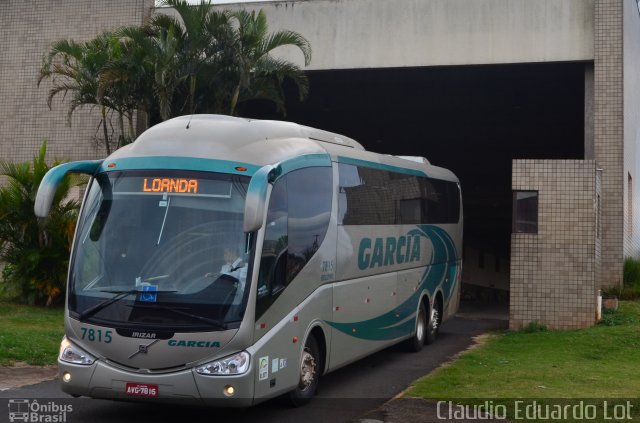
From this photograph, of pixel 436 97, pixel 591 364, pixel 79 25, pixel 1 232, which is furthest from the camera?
pixel 436 97

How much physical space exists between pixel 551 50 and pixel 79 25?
11.9m

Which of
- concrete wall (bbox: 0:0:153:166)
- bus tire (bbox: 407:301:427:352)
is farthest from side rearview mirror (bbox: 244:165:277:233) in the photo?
concrete wall (bbox: 0:0:153:166)

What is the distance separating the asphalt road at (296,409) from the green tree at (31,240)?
288 inches

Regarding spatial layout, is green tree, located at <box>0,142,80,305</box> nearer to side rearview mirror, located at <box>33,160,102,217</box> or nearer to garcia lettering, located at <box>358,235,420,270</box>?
garcia lettering, located at <box>358,235,420,270</box>

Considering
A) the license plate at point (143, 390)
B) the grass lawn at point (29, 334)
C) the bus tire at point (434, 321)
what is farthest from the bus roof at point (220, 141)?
the bus tire at point (434, 321)

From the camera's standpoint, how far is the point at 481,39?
20562 millimetres

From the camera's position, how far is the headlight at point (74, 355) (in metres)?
8.70

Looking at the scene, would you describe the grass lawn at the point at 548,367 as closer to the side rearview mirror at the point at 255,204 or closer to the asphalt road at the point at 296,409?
the asphalt road at the point at 296,409

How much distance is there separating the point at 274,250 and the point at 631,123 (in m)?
15.0

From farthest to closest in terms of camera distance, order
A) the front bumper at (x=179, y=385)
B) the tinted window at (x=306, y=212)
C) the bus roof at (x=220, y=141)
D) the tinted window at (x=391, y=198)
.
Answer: the tinted window at (x=391, y=198), the tinted window at (x=306, y=212), the bus roof at (x=220, y=141), the front bumper at (x=179, y=385)

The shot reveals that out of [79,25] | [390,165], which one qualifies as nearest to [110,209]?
[390,165]

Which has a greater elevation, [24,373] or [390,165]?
[390,165]

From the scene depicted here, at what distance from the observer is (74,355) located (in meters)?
8.80

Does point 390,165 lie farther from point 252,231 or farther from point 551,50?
point 551,50
